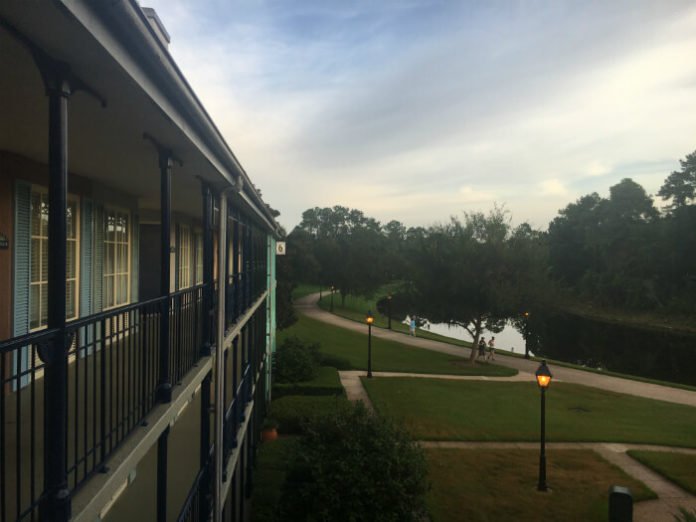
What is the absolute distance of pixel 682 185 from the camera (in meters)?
66.0

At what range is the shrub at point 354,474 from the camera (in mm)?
8398

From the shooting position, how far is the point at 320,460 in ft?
29.0

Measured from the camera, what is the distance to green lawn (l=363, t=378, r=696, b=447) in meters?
16.6

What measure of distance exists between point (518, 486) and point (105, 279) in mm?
10500

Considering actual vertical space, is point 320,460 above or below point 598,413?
above

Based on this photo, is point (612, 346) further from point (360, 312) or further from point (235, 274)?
point (235, 274)

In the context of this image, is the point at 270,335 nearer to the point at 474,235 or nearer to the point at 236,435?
the point at 236,435

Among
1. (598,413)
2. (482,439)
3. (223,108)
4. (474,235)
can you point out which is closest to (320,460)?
(482,439)

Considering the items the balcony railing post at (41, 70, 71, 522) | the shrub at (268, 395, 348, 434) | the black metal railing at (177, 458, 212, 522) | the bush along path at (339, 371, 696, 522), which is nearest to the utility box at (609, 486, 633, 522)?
the bush along path at (339, 371, 696, 522)

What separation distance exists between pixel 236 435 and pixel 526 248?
22999 mm

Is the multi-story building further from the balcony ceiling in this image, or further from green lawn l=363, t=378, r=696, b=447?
green lawn l=363, t=378, r=696, b=447

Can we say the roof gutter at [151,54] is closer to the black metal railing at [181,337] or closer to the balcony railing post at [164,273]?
the balcony railing post at [164,273]

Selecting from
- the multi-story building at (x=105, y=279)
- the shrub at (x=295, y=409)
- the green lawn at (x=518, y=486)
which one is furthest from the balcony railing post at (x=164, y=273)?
the shrub at (x=295, y=409)

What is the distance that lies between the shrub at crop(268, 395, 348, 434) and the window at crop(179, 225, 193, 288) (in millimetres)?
5191
